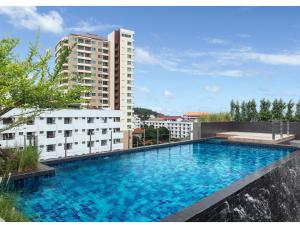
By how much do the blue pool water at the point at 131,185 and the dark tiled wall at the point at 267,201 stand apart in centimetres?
92

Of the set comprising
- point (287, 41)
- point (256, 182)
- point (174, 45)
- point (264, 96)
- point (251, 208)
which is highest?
point (174, 45)

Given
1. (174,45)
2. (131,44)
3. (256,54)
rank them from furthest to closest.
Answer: (131,44), (174,45), (256,54)

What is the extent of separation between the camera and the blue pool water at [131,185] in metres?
4.58

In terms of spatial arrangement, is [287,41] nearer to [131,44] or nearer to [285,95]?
[285,95]

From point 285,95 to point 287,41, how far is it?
3023 mm

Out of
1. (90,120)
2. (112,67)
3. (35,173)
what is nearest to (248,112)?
(35,173)

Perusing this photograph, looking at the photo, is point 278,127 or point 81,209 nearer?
point 81,209

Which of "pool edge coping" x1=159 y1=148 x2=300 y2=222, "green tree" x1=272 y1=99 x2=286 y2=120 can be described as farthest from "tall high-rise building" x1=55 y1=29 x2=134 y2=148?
"pool edge coping" x1=159 y1=148 x2=300 y2=222

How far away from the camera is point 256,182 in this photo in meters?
5.12

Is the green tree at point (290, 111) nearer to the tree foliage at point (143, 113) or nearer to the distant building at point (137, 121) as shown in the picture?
the distant building at point (137, 121)

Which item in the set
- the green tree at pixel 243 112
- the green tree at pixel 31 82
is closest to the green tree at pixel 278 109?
the green tree at pixel 243 112

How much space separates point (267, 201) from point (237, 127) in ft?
40.4

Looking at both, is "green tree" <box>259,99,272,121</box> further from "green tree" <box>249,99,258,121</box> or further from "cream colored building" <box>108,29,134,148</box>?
"cream colored building" <box>108,29,134,148</box>
